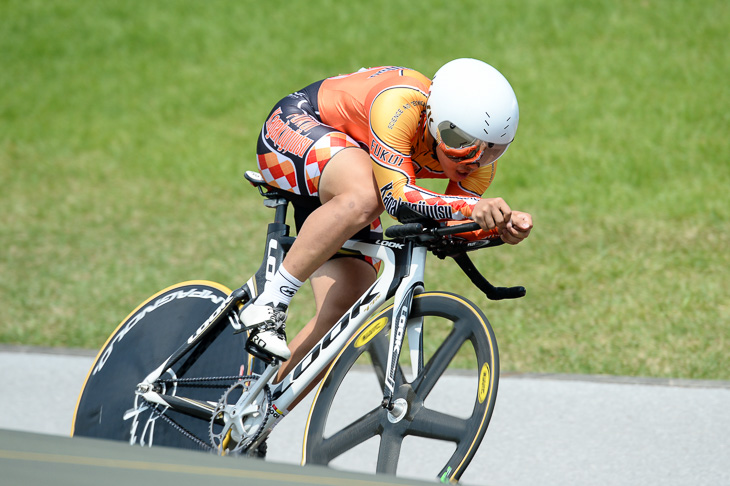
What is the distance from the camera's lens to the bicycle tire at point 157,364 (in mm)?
3371

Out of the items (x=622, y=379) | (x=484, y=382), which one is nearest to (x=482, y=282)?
(x=484, y=382)

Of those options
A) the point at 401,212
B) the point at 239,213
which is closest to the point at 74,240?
the point at 239,213

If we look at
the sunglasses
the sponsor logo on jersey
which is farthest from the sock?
the sunglasses

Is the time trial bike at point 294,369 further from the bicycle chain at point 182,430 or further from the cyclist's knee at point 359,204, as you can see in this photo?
the cyclist's knee at point 359,204

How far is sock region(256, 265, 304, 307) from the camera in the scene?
117 inches

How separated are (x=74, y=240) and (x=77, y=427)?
4.21m

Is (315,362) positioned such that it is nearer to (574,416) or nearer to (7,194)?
(574,416)

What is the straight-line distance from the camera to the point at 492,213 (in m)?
2.34

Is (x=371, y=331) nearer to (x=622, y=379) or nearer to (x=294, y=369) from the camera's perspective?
(x=294, y=369)

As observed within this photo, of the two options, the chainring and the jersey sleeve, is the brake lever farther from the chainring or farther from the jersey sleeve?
the chainring

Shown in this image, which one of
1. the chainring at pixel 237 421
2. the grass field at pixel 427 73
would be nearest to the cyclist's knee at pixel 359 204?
the chainring at pixel 237 421

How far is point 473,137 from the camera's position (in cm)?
261

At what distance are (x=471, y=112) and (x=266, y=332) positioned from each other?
1059 mm

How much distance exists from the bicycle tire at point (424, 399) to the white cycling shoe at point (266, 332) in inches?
7.8
